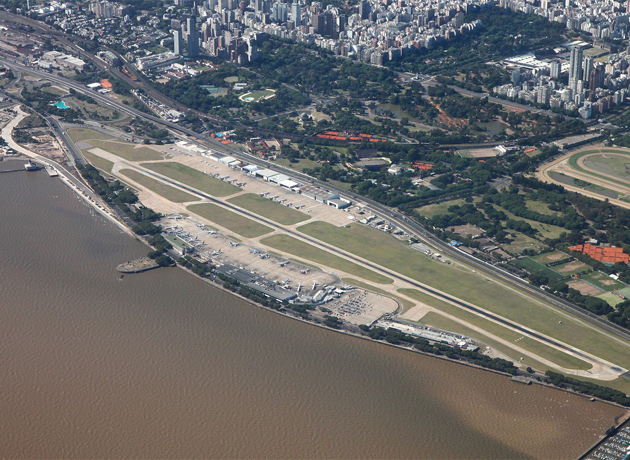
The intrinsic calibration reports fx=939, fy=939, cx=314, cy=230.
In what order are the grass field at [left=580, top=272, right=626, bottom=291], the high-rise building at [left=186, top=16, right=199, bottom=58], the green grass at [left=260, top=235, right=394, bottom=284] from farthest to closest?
1. the high-rise building at [left=186, top=16, right=199, bottom=58]
2. the green grass at [left=260, top=235, right=394, bottom=284]
3. the grass field at [left=580, top=272, right=626, bottom=291]

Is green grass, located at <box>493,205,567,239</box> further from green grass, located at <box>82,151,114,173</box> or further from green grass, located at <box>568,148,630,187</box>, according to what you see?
green grass, located at <box>82,151,114,173</box>

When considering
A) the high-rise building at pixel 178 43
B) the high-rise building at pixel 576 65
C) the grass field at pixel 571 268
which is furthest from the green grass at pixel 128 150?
the high-rise building at pixel 576 65

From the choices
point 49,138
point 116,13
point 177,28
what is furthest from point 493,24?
point 49,138

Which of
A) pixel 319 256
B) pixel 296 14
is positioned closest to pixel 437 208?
→ pixel 319 256

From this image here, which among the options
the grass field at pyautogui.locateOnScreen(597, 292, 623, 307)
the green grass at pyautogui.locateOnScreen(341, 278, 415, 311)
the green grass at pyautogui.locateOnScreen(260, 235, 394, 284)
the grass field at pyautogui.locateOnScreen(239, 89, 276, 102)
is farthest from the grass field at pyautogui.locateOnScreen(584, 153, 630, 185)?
the grass field at pyautogui.locateOnScreen(239, 89, 276, 102)

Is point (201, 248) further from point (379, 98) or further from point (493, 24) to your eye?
point (493, 24)

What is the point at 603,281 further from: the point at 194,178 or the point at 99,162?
the point at 99,162
